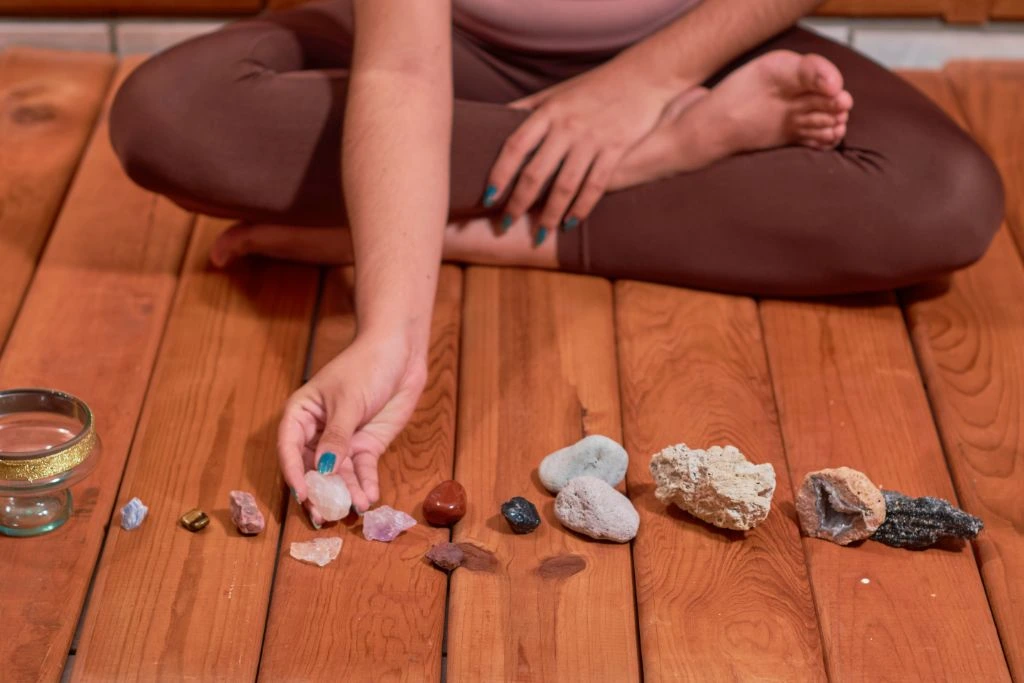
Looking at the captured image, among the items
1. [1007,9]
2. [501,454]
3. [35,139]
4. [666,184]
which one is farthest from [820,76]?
[35,139]

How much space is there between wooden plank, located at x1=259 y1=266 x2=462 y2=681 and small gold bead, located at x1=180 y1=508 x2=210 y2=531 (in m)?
0.08

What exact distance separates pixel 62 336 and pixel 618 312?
626 millimetres

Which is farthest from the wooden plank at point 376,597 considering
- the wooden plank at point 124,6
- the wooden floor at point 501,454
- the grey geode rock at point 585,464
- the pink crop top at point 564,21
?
the wooden plank at point 124,6

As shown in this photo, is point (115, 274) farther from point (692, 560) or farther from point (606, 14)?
point (692, 560)

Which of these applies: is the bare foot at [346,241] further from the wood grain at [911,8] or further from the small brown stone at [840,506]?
the wood grain at [911,8]

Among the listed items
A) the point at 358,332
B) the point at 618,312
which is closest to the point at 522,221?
the point at 618,312

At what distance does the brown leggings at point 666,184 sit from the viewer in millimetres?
1532

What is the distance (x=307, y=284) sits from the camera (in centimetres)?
160

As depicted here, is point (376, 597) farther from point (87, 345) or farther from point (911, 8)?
point (911, 8)

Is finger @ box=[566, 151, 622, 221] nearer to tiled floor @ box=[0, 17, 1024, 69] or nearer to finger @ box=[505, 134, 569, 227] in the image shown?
finger @ box=[505, 134, 569, 227]

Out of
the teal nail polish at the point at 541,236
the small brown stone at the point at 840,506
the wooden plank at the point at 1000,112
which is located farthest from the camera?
the wooden plank at the point at 1000,112

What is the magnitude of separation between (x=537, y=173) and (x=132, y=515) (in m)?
0.59

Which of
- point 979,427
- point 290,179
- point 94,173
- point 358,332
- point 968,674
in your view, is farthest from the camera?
point 94,173

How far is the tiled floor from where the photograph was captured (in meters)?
2.12
